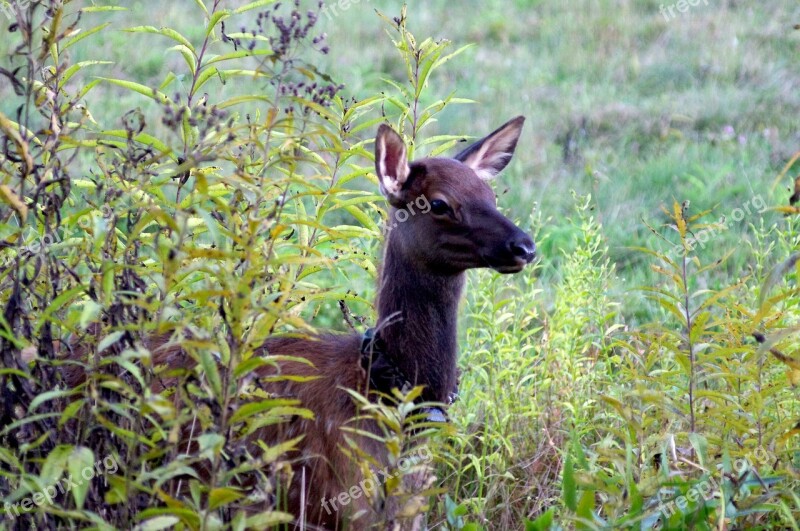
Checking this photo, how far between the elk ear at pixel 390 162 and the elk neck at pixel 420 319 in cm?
19

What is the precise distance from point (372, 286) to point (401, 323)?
1.80 metres

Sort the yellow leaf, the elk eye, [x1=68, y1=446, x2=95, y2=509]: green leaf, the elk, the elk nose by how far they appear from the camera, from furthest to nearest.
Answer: the elk eye, the elk nose, the elk, the yellow leaf, [x1=68, y1=446, x2=95, y2=509]: green leaf

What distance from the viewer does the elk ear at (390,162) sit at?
4207mm

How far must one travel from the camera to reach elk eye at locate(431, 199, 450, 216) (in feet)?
14.2

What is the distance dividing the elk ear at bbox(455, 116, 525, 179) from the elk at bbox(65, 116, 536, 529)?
47 mm

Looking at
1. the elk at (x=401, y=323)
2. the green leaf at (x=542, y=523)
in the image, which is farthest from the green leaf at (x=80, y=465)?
the green leaf at (x=542, y=523)

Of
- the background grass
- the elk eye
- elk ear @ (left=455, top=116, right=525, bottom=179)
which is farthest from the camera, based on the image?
the background grass

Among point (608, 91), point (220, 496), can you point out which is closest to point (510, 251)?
point (220, 496)

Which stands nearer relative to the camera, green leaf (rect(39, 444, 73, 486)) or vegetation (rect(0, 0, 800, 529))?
green leaf (rect(39, 444, 73, 486))

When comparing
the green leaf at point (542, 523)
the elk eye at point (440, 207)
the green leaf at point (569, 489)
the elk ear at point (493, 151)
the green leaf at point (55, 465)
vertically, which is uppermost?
the elk ear at point (493, 151)

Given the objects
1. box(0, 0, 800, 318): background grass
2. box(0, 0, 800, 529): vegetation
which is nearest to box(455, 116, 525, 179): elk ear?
box(0, 0, 800, 529): vegetation

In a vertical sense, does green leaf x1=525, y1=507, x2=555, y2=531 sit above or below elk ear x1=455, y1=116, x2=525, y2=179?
below

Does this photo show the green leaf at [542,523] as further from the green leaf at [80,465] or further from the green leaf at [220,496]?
the green leaf at [80,465]

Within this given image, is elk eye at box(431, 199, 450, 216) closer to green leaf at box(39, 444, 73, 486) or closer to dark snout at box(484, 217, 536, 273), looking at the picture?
dark snout at box(484, 217, 536, 273)
